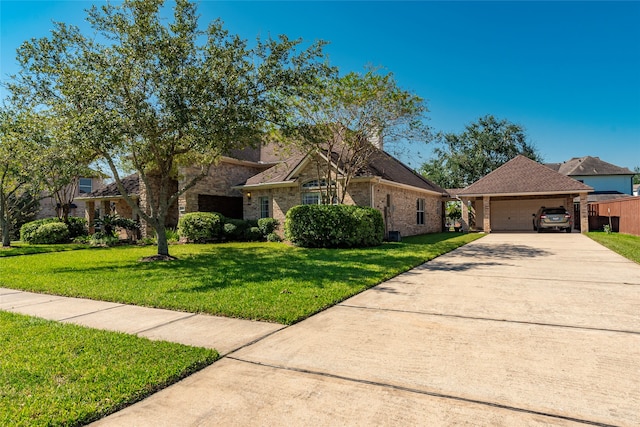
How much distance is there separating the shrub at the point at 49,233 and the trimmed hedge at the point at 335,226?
13.9 m

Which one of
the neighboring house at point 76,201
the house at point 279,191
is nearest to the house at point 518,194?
the house at point 279,191

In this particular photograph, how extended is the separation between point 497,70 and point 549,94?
6639 mm

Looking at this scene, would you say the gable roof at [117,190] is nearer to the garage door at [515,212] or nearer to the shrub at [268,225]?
the shrub at [268,225]

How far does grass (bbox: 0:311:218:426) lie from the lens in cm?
269

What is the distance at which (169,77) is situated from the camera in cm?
998

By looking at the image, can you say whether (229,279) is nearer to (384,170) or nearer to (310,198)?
(310,198)

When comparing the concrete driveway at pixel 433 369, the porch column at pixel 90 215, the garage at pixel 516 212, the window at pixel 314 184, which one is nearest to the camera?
the concrete driveway at pixel 433 369

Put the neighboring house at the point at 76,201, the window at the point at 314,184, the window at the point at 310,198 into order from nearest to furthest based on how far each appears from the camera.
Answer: the window at the point at 314,184, the window at the point at 310,198, the neighboring house at the point at 76,201

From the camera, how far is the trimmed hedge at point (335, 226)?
14086mm

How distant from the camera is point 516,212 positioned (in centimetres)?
2573

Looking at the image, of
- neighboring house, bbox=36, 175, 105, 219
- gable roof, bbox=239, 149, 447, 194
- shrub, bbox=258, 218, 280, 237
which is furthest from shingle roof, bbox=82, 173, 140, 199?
shrub, bbox=258, 218, 280, 237

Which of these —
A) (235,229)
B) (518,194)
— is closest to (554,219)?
(518,194)

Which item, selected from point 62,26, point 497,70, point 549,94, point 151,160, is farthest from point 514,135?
point 62,26

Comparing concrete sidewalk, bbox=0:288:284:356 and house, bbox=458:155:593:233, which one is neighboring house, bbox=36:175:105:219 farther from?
house, bbox=458:155:593:233
